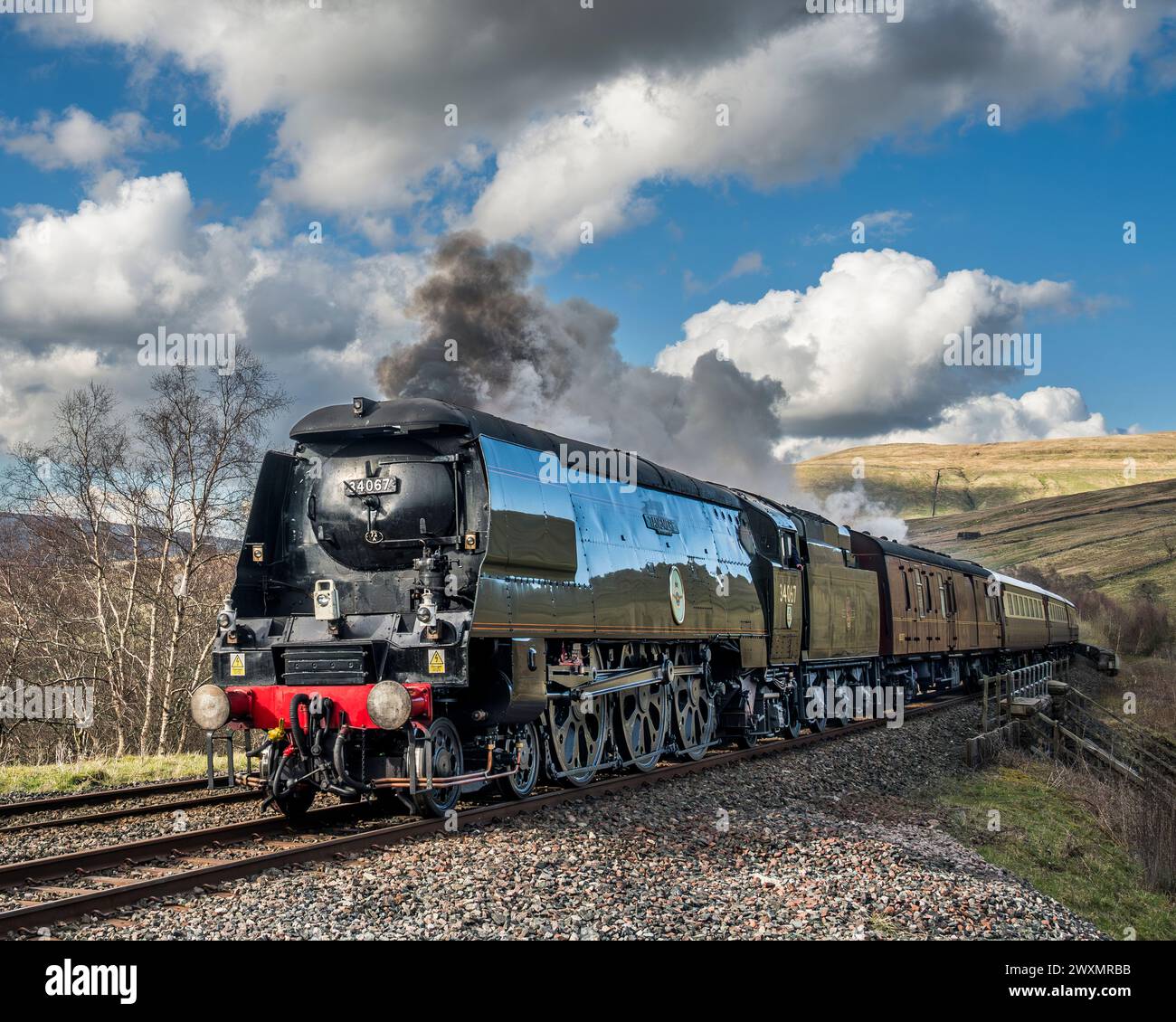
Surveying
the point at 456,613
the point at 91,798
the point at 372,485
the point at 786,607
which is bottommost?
the point at 91,798

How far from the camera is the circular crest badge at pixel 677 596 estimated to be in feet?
44.9

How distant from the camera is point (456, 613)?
31.3 feet

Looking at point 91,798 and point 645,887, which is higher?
point 91,798

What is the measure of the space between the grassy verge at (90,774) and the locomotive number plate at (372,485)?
584cm

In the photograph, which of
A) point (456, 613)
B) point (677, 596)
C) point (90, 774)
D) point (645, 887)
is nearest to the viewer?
point (645, 887)

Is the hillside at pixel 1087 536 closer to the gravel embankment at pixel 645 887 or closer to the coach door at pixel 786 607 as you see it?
the coach door at pixel 786 607

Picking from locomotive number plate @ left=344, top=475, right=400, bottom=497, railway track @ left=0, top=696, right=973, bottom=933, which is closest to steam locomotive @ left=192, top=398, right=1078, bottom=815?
locomotive number plate @ left=344, top=475, right=400, bottom=497

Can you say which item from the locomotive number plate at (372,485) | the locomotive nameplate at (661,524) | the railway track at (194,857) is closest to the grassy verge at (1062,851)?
the railway track at (194,857)

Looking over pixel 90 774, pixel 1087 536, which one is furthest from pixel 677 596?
pixel 1087 536

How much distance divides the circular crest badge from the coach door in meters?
3.55

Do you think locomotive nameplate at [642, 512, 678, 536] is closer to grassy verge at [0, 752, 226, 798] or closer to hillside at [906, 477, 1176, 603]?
grassy verge at [0, 752, 226, 798]

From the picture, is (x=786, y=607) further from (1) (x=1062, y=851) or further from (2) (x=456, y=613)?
(2) (x=456, y=613)

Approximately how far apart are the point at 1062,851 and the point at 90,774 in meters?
13.2
